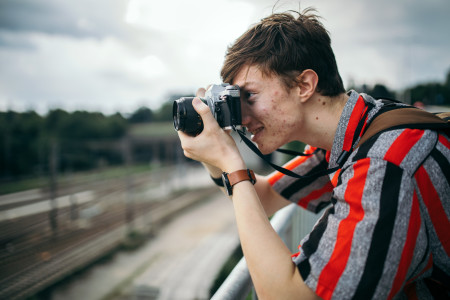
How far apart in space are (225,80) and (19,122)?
1628 centimetres

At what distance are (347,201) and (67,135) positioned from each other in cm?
2419

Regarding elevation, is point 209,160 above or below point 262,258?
above

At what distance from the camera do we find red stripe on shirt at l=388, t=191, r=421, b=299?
0.66m

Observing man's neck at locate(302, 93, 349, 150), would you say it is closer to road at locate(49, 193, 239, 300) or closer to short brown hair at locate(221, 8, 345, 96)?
short brown hair at locate(221, 8, 345, 96)

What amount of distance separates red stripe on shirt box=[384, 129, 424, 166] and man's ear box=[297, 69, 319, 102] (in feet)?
1.40

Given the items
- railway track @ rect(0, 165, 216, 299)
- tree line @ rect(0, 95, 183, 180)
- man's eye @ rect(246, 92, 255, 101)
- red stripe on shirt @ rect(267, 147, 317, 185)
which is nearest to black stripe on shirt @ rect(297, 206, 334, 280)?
man's eye @ rect(246, 92, 255, 101)

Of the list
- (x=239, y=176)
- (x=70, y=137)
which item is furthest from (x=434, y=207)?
(x=70, y=137)

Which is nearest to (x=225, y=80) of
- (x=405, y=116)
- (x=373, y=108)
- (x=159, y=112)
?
(x=373, y=108)

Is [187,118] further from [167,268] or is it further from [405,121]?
[167,268]

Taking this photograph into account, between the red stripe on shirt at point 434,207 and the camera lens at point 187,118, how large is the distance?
2.24ft

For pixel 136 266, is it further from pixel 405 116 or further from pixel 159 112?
pixel 159 112

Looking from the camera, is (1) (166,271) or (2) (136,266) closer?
(1) (166,271)

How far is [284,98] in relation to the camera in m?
1.14

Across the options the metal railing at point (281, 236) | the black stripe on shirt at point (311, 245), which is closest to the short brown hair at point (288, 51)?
the black stripe on shirt at point (311, 245)
